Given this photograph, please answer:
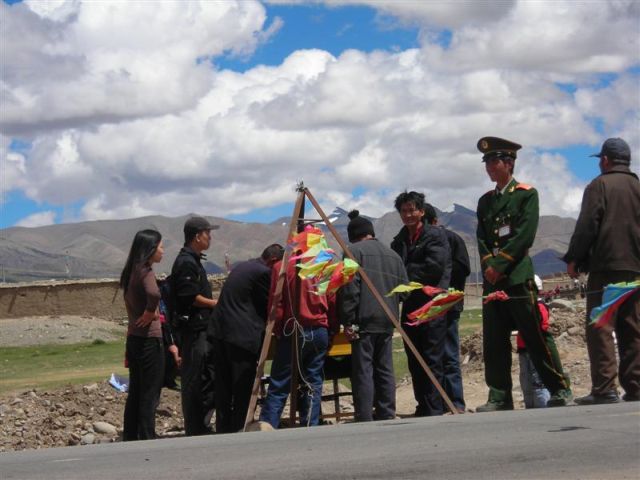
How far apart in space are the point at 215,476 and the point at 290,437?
1.79 metres

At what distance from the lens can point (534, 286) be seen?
9.82 m

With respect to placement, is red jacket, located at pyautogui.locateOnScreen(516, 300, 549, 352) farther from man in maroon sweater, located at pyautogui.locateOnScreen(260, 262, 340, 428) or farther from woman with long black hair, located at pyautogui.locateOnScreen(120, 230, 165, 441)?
woman with long black hair, located at pyautogui.locateOnScreen(120, 230, 165, 441)

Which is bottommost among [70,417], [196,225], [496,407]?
[70,417]

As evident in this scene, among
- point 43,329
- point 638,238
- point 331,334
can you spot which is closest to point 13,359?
point 43,329

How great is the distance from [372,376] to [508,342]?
1338 millimetres

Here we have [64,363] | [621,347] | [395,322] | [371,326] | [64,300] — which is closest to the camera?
[621,347]

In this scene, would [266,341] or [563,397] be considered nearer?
[563,397]

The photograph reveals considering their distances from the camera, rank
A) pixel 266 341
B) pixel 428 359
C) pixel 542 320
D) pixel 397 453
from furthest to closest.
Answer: pixel 428 359, pixel 266 341, pixel 542 320, pixel 397 453

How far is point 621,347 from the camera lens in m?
9.73

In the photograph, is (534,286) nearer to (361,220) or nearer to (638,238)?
(638,238)

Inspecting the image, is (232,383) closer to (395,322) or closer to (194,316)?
(194,316)

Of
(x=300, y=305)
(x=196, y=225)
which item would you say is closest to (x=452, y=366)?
(x=300, y=305)

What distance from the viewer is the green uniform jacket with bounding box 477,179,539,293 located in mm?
9703

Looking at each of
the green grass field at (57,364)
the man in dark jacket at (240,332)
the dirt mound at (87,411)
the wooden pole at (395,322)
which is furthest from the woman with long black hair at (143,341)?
the green grass field at (57,364)
